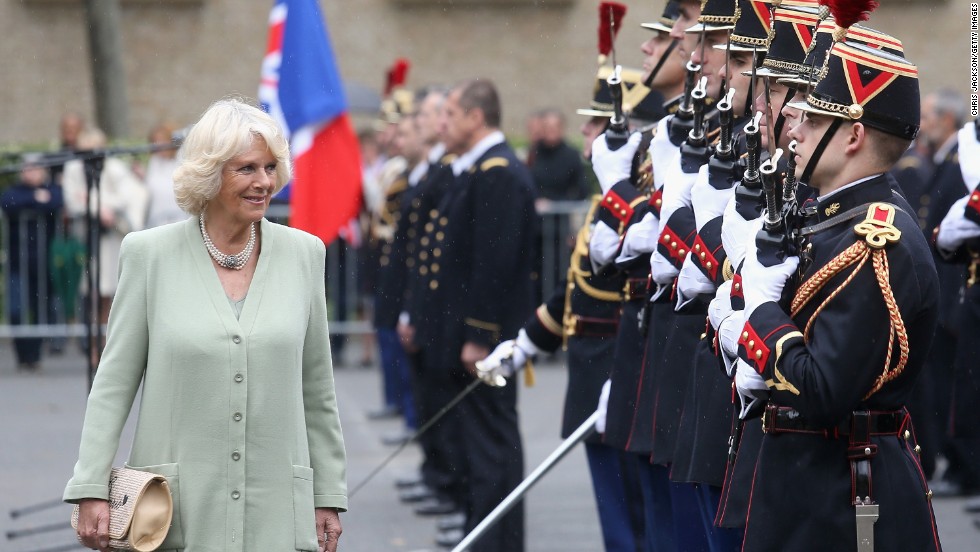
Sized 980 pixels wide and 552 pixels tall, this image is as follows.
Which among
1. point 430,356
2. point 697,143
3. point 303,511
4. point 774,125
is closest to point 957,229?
point 697,143

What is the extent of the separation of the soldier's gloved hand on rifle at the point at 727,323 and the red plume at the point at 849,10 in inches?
29.9

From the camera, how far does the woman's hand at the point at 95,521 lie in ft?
12.9

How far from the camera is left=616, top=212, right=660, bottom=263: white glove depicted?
5.36 meters

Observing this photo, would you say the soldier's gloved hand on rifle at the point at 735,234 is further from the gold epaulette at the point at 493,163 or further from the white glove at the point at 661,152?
the gold epaulette at the point at 493,163

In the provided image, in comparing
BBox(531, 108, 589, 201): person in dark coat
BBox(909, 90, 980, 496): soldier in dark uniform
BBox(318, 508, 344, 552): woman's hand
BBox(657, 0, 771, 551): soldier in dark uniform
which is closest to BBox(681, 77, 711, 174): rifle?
BBox(657, 0, 771, 551): soldier in dark uniform

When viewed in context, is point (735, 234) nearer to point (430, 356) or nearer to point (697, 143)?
point (697, 143)

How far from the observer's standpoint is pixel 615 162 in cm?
567

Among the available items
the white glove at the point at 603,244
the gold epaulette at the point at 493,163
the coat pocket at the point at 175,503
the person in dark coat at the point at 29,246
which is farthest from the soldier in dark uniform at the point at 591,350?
the person in dark coat at the point at 29,246

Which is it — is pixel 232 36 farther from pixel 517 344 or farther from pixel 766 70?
pixel 766 70

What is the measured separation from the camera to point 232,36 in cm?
2150

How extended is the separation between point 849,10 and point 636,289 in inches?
76.7

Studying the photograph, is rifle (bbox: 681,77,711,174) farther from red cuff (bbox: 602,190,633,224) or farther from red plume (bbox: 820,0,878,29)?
red plume (bbox: 820,0,878,29)

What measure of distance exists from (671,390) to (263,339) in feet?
5.51

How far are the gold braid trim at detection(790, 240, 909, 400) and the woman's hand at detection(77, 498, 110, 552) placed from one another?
5.89 ft
